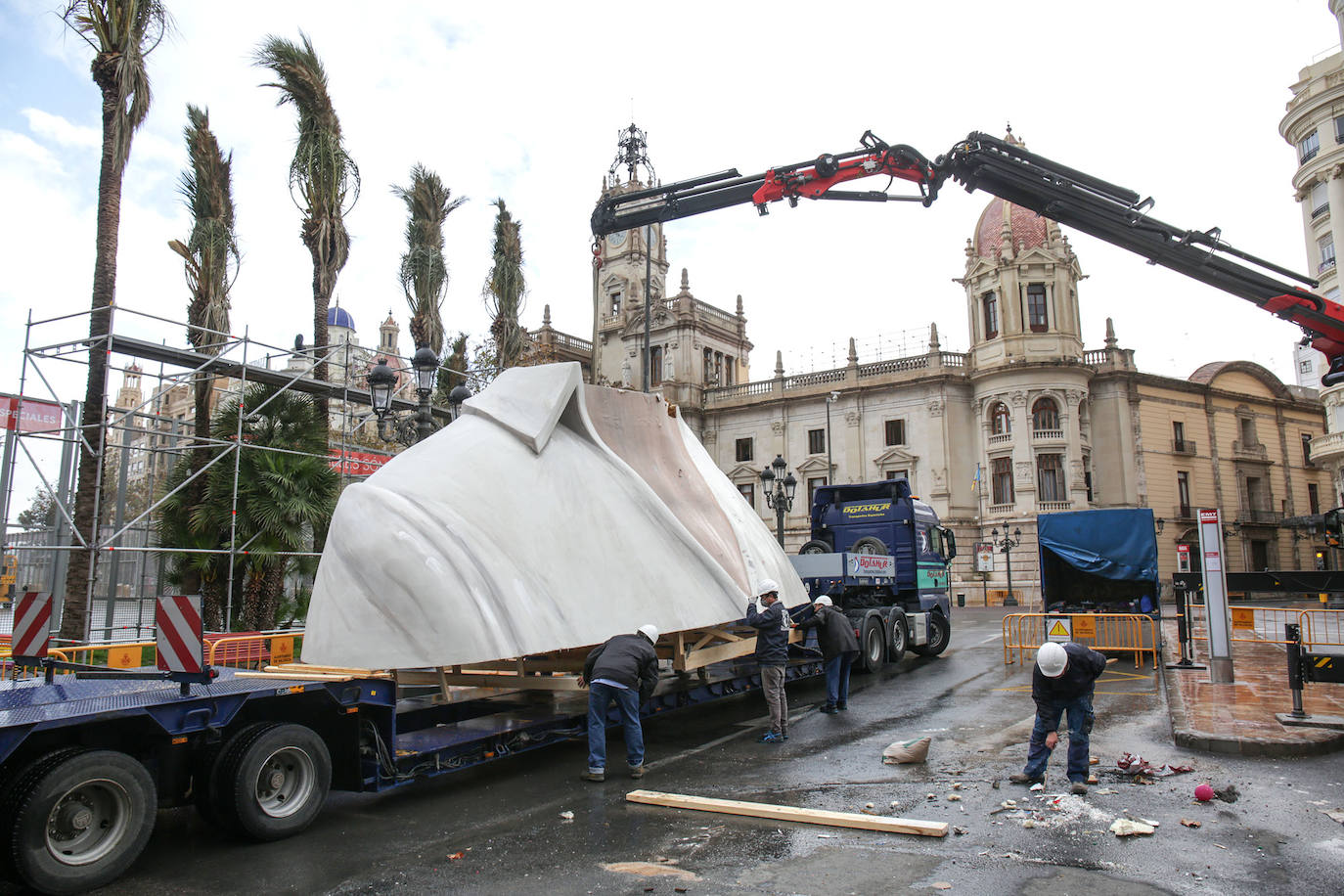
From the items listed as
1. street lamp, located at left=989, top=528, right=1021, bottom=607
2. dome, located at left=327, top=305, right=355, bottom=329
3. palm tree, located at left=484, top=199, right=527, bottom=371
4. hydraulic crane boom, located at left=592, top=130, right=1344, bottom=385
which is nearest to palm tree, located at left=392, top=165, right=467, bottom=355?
palm tree, located at left=484, top=199, right=527, bottom=371

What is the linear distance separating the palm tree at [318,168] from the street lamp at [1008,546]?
1296 inches

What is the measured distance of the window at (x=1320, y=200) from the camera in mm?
36062

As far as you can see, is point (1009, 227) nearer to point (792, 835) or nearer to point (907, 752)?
point (907, 752)

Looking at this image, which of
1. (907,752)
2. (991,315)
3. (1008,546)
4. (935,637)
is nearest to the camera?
(907,752)

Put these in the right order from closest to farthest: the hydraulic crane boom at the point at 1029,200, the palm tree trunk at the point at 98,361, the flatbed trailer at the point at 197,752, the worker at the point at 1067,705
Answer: the flatbed trailer at the point at 197,752 < the worker at the point at 1067,705 < the palm tree trunk at the point at 98,361 < the hydraulic crane boom at the point at 1029,200

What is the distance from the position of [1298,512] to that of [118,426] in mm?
61150

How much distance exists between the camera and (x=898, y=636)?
17.2 metres

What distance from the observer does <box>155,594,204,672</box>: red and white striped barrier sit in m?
5.98

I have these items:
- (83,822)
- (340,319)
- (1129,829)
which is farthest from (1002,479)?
(340,319)

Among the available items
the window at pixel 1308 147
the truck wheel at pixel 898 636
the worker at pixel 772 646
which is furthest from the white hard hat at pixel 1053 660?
the window at pixel 1308 147

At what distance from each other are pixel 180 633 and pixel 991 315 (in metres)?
46.3

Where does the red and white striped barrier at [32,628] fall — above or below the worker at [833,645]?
above

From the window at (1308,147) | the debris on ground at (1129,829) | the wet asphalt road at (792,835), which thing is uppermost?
the window at (1308,147)

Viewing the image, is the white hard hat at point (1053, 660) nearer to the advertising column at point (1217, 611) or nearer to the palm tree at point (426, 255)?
the advertising column at point (1217, 611)
